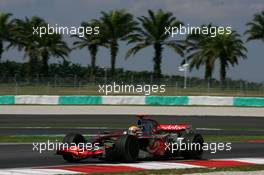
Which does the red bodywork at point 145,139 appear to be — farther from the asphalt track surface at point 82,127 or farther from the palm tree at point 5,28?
the palm tree at point 5,28

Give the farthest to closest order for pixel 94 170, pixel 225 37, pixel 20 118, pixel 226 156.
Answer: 1. pixel 225 37
2. pixel 20 118
3. pixel 226 156
4. pixel 94 170

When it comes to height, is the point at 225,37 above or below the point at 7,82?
above

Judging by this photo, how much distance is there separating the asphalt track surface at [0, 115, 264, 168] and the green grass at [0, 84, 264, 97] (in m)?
3.86

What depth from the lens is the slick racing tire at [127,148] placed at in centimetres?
1359

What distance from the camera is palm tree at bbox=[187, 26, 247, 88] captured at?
54.3 metres

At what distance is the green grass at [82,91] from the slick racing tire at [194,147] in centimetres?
2394

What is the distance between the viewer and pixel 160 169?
13.0 m

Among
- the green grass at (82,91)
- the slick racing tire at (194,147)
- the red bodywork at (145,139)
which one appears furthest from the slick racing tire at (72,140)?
the green grass at (82,91)

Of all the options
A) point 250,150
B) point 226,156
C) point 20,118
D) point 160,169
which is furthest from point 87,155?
point 20,118

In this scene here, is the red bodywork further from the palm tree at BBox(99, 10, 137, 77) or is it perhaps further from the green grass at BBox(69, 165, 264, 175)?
the palm tree at BBox(99, 10, 137, 77)

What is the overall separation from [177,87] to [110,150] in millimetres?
26236

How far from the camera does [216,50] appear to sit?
54219 mm

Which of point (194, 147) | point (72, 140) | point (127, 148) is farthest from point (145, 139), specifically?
point (72, 140)

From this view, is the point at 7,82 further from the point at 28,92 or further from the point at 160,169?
the point at 160,169
